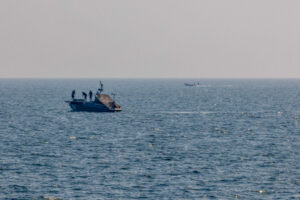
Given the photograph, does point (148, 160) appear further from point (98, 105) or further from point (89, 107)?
point (89, 107)

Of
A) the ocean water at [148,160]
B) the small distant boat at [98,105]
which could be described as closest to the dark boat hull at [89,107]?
the small distant boat at [98,105]

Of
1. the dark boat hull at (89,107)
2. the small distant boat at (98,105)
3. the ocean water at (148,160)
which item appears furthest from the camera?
the dark boat hull at (89,107)

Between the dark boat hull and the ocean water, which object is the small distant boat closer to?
the dark boat hull

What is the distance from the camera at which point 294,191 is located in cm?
4456

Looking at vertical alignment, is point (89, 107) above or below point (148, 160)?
above

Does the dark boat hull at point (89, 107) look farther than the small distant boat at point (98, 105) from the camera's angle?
Yes

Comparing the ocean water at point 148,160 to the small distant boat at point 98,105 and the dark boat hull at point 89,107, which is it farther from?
the dark boat hull at point 89,107

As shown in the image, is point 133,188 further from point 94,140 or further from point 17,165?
point 94,140

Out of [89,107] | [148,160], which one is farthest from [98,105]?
[148,160]

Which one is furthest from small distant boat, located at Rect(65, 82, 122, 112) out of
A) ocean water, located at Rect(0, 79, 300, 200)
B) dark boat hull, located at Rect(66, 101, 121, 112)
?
ocean water, located at Rect(0, 79, 300, 200)

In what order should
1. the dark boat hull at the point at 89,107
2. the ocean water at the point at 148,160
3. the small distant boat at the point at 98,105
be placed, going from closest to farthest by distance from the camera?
the ocean water at the point at 148,160, the small distant boat at the point at 98,105, the dark boat hull at the point at 89,107

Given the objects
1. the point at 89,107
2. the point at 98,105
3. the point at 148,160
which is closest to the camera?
the point at 148,160

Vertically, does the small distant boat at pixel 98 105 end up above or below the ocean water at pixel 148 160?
above

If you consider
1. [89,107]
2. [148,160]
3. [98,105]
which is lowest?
[148,160]
